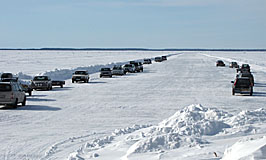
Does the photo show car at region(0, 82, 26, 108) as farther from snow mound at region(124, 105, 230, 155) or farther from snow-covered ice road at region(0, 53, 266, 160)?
snow mound at region(124, 105, 230, 155)

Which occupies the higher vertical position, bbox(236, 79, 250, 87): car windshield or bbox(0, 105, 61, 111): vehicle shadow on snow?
bbox(236, 79, 250, 87): car windshield

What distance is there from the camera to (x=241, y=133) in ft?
44.3

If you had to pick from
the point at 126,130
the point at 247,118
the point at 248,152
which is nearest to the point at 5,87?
the point at 126,130

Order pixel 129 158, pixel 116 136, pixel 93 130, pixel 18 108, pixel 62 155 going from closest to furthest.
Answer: pixel 129 158 → pixel 62 155 → pixel 116 136 → pixel 93 130 → pixel 18 108

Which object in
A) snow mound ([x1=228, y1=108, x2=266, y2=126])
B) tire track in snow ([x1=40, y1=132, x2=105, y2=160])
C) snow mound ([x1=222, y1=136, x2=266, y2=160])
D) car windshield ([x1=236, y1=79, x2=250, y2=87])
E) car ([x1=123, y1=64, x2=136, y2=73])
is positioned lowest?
car ([x1=123, y1=64, x2=136, y2=73])

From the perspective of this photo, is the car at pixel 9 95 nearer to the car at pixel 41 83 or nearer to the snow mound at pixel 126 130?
the snow mound at pixel 126 130

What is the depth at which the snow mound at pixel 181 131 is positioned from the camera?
1166 centimetres

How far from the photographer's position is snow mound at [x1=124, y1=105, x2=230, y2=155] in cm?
1166

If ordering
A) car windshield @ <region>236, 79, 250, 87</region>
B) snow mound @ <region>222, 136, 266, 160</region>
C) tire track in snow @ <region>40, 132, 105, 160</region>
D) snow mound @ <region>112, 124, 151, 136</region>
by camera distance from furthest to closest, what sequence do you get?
car windshield @ <region>236, 79, 250, 87</region> < snow mound @ <region>112, 124, 151, 136</region> < tire track in snow @ <region>40, 132, 105, 160</region> < snow mound @ <region>222, 136, 266, 160</region>

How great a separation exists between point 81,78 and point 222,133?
1257 inches

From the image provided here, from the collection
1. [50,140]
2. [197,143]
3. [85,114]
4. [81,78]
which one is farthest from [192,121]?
[81,78]

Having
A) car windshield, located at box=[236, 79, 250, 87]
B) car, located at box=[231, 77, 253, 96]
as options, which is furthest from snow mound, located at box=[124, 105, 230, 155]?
car windshield, located at box=[236, 79, 250, 87]

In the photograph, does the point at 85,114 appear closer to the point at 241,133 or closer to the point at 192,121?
the point at 192,121

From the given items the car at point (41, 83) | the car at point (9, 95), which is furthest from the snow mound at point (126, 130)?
the car at point (41, 83)
